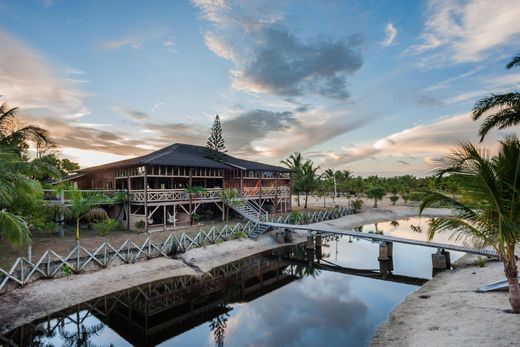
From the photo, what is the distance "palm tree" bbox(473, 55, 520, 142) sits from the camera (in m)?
12.9

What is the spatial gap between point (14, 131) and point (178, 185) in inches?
Result: 614

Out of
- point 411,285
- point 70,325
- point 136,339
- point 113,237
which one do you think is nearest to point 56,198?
point 113,237

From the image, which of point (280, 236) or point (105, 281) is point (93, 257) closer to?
point (105, 281)

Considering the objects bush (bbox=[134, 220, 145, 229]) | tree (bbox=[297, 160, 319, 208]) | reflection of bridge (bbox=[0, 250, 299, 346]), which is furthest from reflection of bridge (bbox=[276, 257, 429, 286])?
tree (bbox=[297, 160, 319, 208])

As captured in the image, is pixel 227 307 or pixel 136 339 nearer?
pixel 136 339

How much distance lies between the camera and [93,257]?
1574 centimetres

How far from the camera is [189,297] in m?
14.8

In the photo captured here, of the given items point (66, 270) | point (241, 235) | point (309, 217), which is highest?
point (309, 217)

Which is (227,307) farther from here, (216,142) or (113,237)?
(216,142)

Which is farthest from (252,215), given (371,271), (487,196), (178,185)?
(487,196)

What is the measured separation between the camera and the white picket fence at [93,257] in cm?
1338

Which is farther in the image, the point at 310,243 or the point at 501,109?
the point at 310,243

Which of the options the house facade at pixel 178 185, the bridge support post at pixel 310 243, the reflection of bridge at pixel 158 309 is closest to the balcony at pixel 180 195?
the house facade at pixel 178 185

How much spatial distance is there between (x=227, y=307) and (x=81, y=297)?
6475 mm
